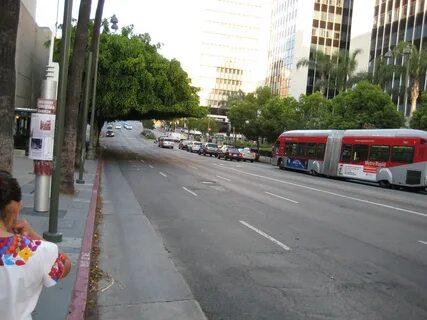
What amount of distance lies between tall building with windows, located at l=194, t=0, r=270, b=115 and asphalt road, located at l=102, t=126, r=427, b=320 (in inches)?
5596

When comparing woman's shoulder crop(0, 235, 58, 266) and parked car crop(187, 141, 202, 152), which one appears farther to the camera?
parked car crop(187, 141, 202, 152)

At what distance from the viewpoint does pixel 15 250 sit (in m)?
2.67

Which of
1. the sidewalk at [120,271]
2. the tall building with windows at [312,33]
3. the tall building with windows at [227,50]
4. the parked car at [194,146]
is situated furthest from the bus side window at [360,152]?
the tall building with windows at [227,50]

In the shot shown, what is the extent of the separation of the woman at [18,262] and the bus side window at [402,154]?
27660mm

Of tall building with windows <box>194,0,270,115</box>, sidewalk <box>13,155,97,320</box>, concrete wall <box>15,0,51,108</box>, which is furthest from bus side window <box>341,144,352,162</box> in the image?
tall building with windows <box>194,0,270,115</box>

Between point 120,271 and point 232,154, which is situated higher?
point 232,154

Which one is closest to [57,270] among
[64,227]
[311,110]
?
[64,227]

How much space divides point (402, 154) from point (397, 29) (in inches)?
1565

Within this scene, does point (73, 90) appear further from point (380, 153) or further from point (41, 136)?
point (380, 153)

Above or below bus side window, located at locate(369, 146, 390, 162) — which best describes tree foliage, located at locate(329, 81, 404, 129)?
above

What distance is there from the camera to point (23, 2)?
3331cm

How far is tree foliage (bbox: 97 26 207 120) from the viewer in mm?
32219

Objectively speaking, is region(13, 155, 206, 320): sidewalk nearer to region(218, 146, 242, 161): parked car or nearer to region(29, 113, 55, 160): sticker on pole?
region(29, 113, 55, 160): sticker on pole

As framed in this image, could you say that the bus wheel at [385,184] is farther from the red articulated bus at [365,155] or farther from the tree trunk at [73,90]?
the tree trunk at [73,90]
